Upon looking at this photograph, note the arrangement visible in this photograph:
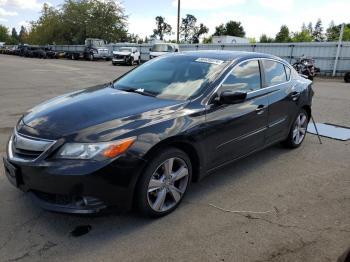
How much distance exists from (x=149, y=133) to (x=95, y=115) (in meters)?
0.57

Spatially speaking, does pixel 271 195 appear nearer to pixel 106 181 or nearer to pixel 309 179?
pixel 309 179

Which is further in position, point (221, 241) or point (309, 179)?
point (309, 179)

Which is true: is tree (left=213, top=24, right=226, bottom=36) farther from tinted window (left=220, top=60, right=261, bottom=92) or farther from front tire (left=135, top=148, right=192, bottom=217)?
front tire (left=135, top=148, right=192, bottom=217)

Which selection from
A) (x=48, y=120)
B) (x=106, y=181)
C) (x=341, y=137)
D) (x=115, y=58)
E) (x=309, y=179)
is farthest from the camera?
(x=115, y=58)

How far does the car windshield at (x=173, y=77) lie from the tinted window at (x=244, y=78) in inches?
7.0

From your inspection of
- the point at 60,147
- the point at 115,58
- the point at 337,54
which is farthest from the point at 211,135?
the point at 115,58

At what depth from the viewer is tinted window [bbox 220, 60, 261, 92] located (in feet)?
14.2

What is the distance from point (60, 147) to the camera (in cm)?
313

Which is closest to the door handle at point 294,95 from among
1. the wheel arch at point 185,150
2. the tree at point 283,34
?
the wheel arch at point 185,150

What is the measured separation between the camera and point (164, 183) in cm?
359

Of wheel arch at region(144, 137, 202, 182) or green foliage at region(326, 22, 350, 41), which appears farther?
green foliage at region(326, 22, 350, 41)

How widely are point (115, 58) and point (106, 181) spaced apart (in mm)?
31445

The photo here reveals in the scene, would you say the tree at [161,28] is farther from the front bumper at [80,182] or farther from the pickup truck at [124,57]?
the front bumper at [80,182]

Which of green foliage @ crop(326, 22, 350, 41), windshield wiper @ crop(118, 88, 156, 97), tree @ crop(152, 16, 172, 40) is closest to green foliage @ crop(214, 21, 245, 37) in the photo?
green foliage @ crop(326, 22, 350, 41)
